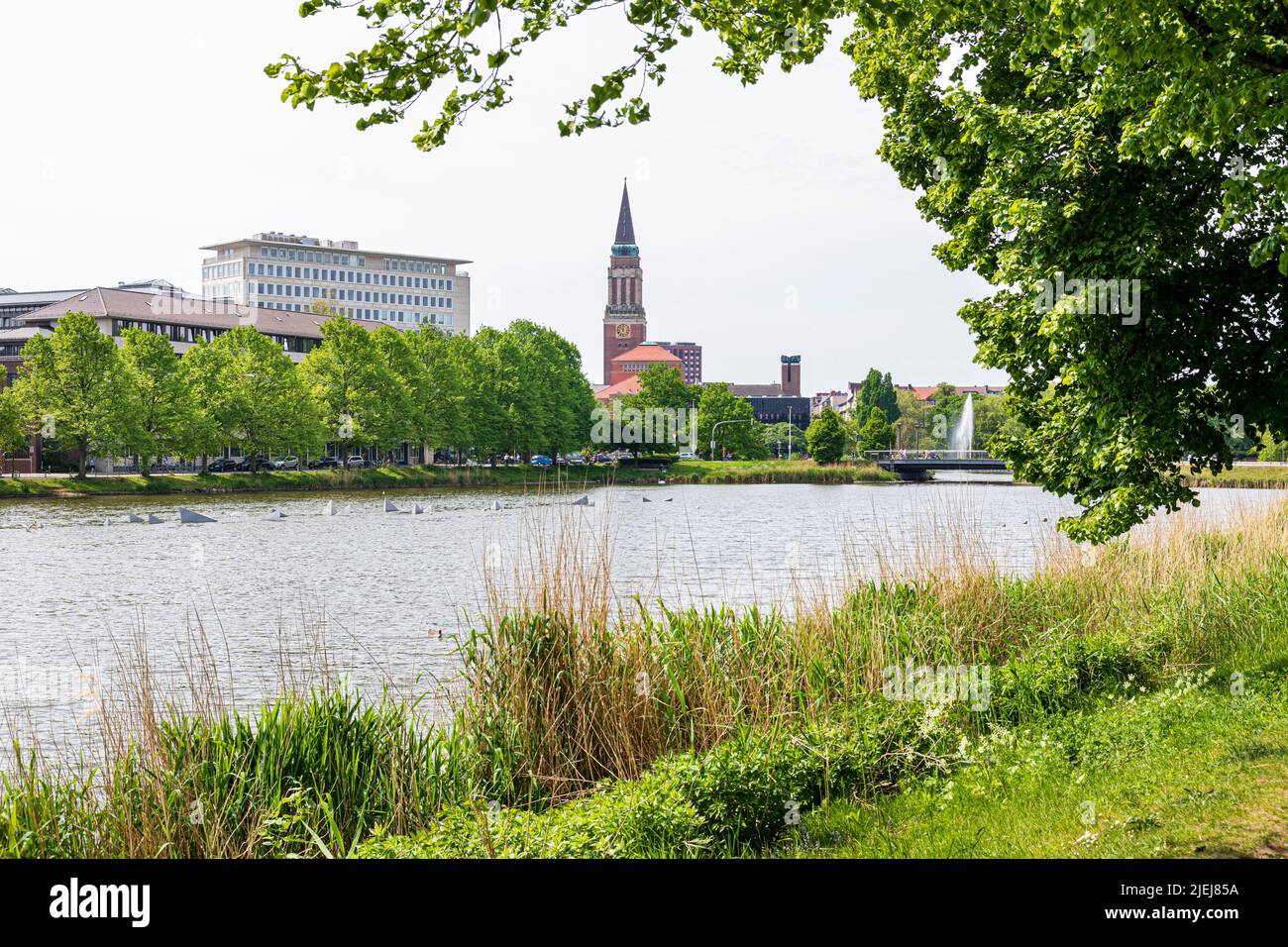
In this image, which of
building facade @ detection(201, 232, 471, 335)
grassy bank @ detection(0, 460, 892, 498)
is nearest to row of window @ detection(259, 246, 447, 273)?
building facade @ detection(201, 232, 471, 335)

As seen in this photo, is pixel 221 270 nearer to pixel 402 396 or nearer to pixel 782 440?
pixel 782 440

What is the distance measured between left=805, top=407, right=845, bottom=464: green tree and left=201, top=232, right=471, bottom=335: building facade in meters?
51.7

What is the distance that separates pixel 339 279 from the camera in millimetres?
164125

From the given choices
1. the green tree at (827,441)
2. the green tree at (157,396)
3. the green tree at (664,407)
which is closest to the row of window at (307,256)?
the green tree at (664,407)

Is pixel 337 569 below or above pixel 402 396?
below

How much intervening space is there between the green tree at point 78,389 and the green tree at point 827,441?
65017 mm

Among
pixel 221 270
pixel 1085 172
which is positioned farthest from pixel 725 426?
pixel 1085 172

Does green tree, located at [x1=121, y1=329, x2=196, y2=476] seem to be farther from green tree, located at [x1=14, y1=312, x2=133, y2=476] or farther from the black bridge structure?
the black bridge structure

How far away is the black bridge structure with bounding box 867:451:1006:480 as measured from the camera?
93.8m

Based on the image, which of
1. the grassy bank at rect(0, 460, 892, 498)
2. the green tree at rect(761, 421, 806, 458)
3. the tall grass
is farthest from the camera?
the green tree at rect(761, 421, 806, 458)

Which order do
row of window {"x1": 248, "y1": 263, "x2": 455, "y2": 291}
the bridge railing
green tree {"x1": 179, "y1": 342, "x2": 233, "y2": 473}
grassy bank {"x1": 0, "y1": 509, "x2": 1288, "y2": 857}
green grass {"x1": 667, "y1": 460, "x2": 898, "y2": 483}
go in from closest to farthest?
grassy bank {"x1": 0, "y1": 509, "x2": 1288, "y2": 857} → green tree {"x1": 179, "y1": 342, "x2": 233, "y2": 473} → green grass {"x1": 667, "y1": 460, "x2": 898, "y2": 483} → the bridge railing → row of window {"x1": 248, "y1": 263, "x2": 455, "y2": 291}

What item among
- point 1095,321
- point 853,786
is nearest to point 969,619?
point 1095,321

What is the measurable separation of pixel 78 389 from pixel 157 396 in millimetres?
4194

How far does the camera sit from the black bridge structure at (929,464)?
308 feet
